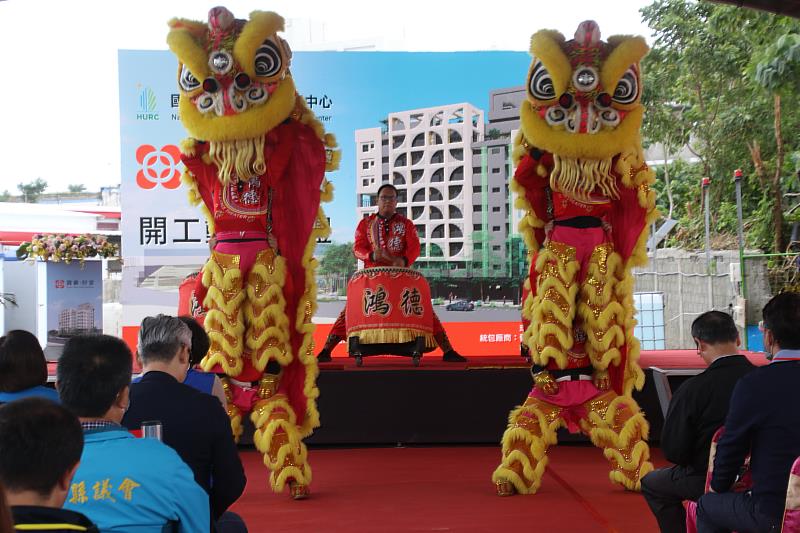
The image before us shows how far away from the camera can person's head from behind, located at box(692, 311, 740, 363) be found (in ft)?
8.66

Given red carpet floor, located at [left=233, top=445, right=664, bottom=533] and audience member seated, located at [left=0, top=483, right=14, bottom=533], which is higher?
audience member seated, located at [left=0, top=483, right=14, bottom=533]

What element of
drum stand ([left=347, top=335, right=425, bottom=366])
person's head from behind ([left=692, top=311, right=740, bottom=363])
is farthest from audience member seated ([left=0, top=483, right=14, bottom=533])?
drum stand ([left=347, top=335, right=425, bottom=366])

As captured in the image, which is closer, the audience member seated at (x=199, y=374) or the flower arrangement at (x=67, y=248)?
the audience member seated at (x=199, y=374)

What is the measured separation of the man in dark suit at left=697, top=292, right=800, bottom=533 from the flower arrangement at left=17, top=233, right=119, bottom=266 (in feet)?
18.8

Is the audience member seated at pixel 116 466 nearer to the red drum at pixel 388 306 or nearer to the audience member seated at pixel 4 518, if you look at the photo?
the audience member seated at pixel 4 518

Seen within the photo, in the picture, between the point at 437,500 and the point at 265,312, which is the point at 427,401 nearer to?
the point at 437,500

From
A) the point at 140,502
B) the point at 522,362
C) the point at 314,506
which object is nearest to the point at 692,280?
the point at 522,362

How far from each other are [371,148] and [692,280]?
5.88 meters

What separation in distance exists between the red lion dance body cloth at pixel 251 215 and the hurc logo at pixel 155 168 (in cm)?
300

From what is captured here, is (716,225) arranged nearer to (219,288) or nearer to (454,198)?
(454,198)

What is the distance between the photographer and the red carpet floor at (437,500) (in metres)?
3.38

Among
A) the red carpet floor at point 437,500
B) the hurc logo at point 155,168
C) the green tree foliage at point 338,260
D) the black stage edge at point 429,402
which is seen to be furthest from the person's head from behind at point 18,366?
the green tree foliage at point 338,260

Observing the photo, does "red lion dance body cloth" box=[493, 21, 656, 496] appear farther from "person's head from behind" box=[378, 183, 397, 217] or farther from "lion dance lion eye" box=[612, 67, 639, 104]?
"person's head from behind" box=[378, 183, 397, 217]

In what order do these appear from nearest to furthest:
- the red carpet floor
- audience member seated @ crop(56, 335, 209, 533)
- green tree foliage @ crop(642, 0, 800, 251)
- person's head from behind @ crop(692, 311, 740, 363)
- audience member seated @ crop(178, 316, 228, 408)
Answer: audience member seated @ crop(56, 335, 209, 533) < person's head from behind @ crop(692, 311, 740, 363) < audience member seated @ crop(178, 316, 228, 408) < the red carpet floor < green tree foliage @ crop(642, 0, 800, 251)
